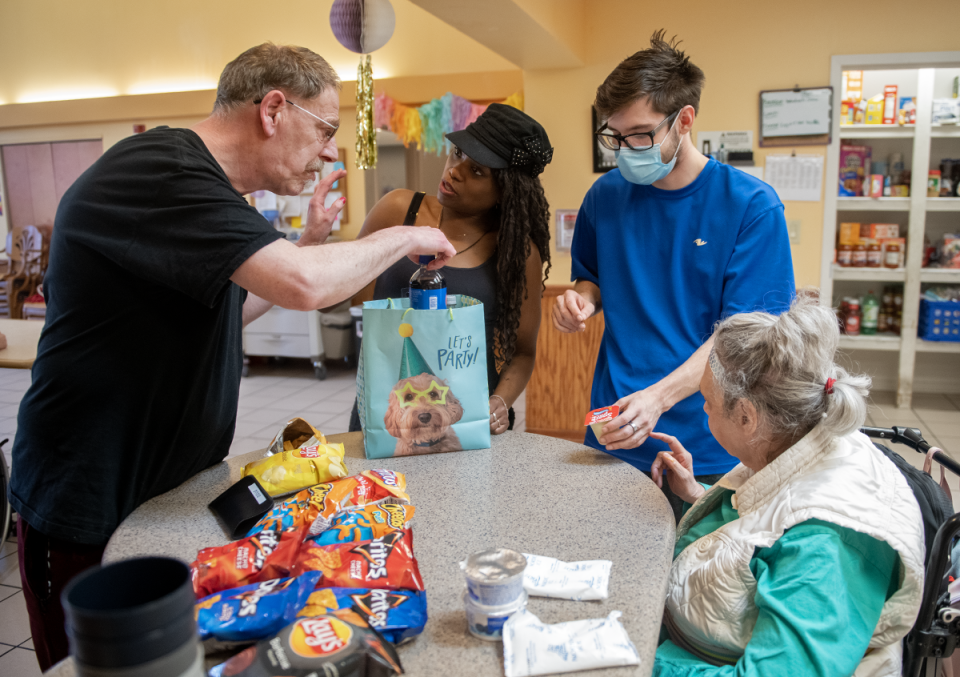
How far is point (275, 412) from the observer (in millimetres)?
5555

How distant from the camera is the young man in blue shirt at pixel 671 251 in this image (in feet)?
5.54

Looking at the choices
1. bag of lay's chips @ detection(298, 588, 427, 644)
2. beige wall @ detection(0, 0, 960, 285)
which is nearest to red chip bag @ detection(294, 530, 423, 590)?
bag of lay's chips @ detection(298, 588, 427, 644)

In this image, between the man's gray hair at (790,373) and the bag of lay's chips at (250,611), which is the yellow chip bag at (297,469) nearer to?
the bag of lay's chips at (250,611)

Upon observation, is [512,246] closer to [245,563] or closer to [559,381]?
[245,563]

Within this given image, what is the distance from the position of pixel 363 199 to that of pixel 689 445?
5.77m

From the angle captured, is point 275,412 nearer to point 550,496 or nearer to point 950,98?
point 550,496

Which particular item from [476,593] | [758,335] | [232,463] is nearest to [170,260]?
[232,463]

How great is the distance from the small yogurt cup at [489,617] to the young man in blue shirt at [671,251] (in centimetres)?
77

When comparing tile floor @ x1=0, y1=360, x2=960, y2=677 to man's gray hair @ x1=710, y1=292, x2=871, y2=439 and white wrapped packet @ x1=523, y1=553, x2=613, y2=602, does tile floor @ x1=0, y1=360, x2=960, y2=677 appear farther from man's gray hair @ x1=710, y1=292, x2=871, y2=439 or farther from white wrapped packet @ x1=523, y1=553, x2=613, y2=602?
white wrapped packet @ x1=523, y1=553, x2=613, y2=602

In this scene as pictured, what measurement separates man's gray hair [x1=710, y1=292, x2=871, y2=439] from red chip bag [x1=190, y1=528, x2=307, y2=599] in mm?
837

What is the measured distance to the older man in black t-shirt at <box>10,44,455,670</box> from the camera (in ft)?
3.86

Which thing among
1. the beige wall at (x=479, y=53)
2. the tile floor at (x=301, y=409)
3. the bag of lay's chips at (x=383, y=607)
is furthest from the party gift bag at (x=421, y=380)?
the beige wall at (x=479, y=53)

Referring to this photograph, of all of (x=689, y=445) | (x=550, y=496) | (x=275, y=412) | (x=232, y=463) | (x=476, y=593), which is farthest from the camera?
(x=275, y=412)

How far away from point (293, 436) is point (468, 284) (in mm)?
681
